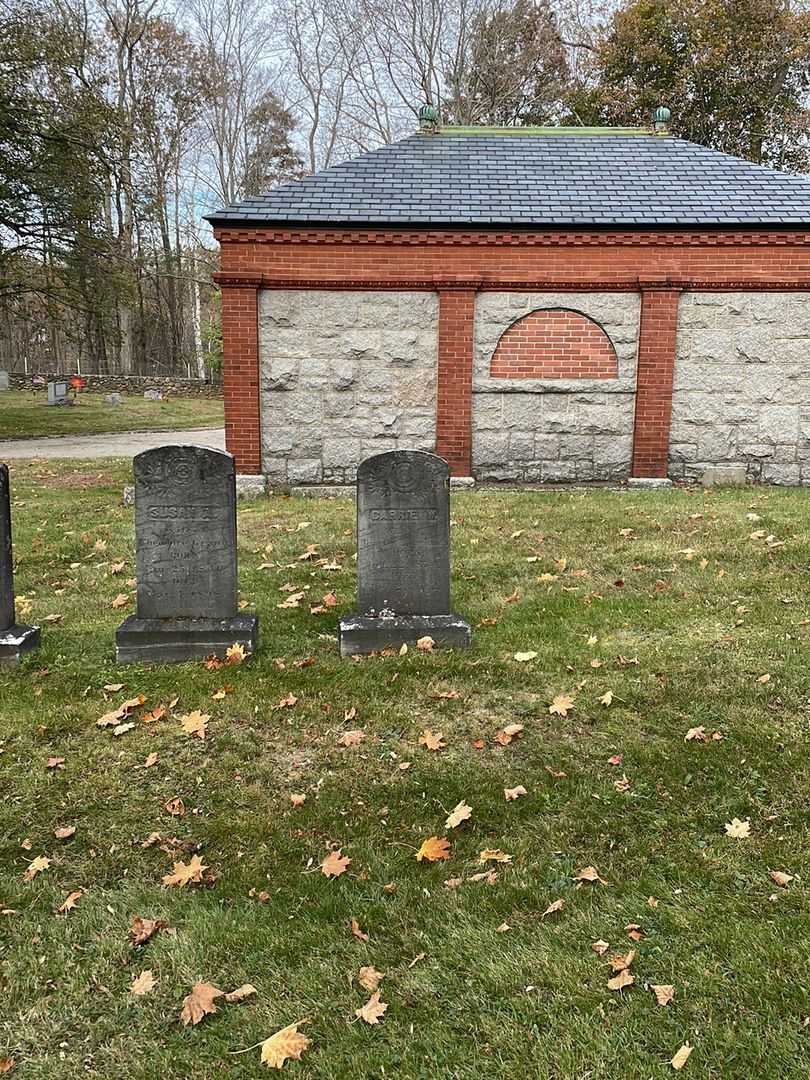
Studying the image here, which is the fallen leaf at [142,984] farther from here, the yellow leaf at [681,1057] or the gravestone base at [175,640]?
the gravestone base at [175,640]

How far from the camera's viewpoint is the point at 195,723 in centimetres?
424

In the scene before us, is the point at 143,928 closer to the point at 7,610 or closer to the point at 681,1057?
the point at 681,1057

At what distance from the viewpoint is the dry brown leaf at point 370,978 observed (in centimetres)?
250

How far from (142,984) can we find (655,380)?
1024 centimetres

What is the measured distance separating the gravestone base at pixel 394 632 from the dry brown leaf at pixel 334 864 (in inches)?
83.0

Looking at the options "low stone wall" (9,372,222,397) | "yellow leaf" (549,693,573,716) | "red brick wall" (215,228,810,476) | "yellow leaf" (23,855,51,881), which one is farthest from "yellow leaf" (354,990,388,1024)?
"low stone wall" (9,372,222,397)

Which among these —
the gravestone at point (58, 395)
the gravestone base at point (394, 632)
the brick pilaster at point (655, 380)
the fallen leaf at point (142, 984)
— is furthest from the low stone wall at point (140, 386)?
the fallen leaf at point (142, 984)

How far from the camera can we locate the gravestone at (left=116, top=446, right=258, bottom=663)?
202 inches

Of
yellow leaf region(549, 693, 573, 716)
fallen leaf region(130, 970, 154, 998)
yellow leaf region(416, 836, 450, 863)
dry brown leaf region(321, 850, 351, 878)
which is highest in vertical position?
yellow leaf region(549, 693, 573, 716)

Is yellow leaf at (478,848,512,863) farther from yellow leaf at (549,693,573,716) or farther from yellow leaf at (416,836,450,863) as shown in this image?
yellow leaf at (549,693,573,716)

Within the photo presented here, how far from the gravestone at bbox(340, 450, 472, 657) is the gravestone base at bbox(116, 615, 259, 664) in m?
0.75

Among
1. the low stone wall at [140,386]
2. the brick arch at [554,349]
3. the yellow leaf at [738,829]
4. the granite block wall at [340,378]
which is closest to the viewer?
the yellow leaf at [738,829]

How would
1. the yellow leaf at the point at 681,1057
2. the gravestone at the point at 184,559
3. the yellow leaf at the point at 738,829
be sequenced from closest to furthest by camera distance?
the yellow leaf at the point at 681,1057, the yellow leaf at the point at 738,829, the gravestone at the point at 184,559

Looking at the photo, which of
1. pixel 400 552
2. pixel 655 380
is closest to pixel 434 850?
pixel 400 552
